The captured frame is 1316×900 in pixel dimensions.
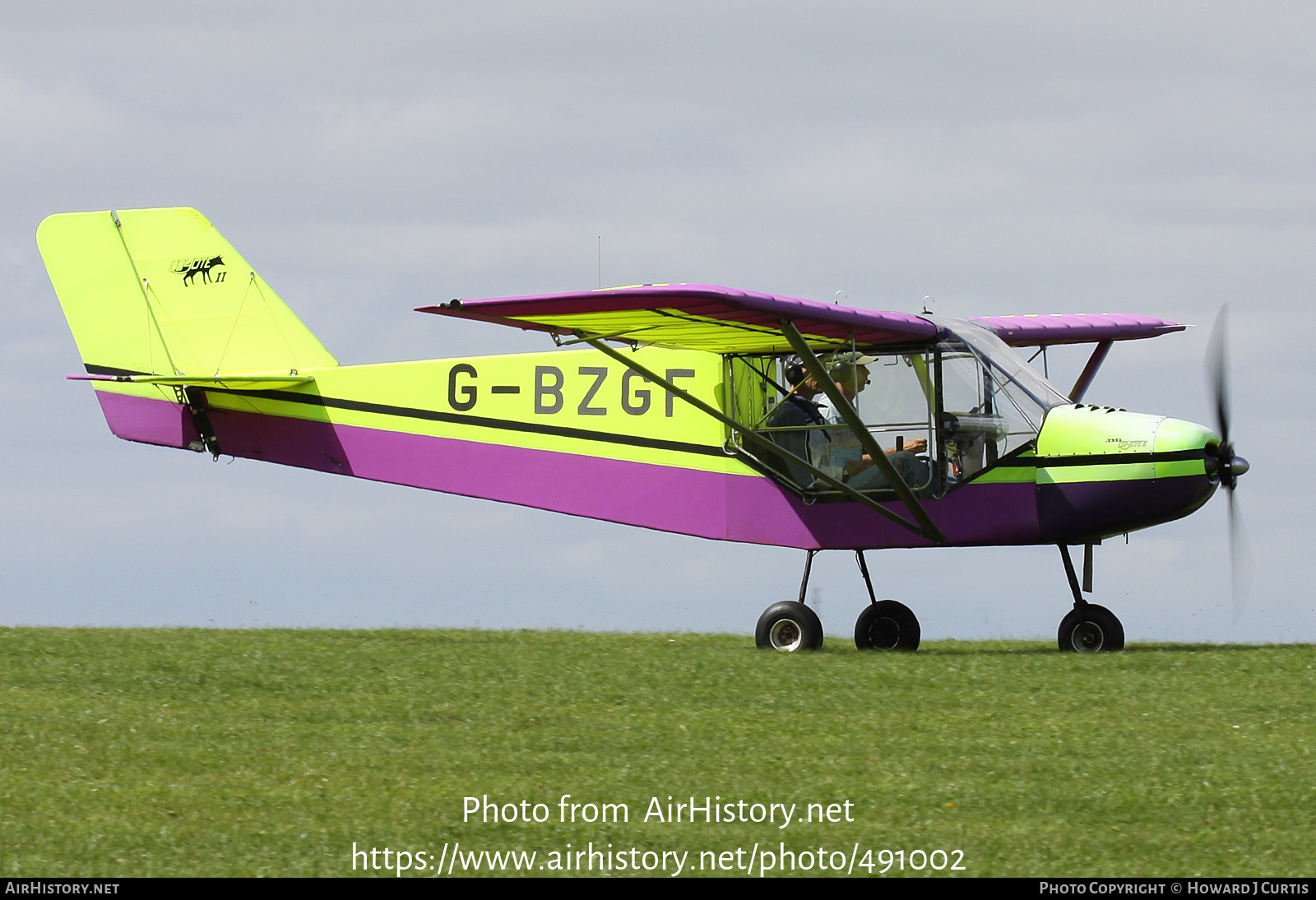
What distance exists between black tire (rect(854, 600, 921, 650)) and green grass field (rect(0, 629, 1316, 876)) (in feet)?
5.67

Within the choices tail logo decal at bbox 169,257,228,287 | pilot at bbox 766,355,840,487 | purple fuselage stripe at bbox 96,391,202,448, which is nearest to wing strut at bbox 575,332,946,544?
pilot at bbox 766,355,840,487

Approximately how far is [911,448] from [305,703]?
6.36 meters

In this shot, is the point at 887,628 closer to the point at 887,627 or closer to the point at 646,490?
the point at 887,627

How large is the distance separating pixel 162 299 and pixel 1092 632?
38.9ft

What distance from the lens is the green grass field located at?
290 inches

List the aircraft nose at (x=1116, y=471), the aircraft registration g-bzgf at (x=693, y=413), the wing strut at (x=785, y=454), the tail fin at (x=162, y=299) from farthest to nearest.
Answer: the tail fin at (x=162, y=299) → the wing strut at (x=785, y=454) → the aircraft registration g-bzgf at (x=693, y=413) → the aircraft nose at (x=1116, y=471)

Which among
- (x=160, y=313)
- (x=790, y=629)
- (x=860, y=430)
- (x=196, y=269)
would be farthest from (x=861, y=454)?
(x=160, y=313)

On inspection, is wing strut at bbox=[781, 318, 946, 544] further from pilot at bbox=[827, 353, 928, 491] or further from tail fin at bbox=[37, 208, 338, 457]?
tail fin at bbox=[37, 208, 338, 457]

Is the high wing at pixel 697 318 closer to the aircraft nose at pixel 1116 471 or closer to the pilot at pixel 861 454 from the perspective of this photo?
the pilot at pixel 861 454

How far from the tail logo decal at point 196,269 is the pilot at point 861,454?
8.35 meters

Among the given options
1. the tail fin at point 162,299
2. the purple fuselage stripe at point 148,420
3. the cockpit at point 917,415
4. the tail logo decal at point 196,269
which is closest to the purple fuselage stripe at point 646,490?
the purple fuselage stripe at point 148,420

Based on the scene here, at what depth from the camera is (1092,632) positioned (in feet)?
46.0

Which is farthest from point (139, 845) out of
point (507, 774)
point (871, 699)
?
point (871, 699)

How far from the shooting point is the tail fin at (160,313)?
58.6 feet
